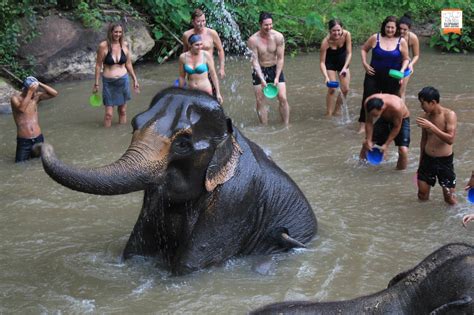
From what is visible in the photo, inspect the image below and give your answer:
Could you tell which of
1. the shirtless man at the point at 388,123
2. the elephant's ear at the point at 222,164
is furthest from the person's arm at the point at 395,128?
the elephant's ear at the point at 222,164

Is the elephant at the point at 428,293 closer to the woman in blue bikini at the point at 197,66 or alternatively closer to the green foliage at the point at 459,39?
the woman in blue bikini at the point at 197,66

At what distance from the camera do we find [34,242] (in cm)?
614

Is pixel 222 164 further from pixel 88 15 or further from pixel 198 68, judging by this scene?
pixel 88 15

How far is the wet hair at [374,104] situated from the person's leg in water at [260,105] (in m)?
2.35

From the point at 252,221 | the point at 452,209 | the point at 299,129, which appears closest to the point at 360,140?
the point at 299,129

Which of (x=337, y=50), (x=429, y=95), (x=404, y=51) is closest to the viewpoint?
(x=429, y=95)

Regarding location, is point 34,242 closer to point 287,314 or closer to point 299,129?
point 287,314

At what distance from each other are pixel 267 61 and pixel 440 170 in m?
3.64

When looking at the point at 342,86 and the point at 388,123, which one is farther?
the point at 342,86

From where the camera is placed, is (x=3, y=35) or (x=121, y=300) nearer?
(x=121, y=300)

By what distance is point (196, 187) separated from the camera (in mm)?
5035

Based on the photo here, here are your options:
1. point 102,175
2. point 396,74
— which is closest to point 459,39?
point 396,74

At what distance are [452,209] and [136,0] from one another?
913 cm

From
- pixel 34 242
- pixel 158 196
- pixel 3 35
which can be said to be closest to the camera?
pixel 158 196
